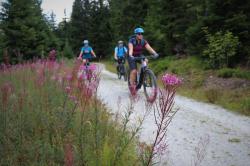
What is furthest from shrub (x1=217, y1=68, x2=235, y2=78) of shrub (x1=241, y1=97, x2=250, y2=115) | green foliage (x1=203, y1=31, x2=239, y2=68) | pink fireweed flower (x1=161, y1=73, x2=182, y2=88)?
pink fireweed flower (x1=161, y1=73, x2=182, y2=88)

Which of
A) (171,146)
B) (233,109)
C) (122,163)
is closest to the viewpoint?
(122,163)

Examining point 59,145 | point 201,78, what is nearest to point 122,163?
point 59,145

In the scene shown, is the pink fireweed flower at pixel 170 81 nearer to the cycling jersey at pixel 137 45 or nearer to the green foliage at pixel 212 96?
the cycling jersey at pixel 137 45

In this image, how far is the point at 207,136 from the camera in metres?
5.73

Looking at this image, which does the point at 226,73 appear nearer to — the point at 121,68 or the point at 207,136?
the point at 121,68

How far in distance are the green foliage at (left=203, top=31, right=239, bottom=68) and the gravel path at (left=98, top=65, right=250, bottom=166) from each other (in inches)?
230

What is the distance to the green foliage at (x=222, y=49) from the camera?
13617mm

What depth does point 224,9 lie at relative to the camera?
562 inches

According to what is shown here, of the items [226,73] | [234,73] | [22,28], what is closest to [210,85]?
[226,73]

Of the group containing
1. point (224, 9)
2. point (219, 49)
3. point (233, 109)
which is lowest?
point (233, 109)

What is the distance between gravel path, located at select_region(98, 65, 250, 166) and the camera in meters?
4.68

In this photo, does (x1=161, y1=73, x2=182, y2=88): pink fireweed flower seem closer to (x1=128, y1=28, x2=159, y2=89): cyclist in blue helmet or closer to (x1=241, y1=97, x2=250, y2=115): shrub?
(x1=241, y1=97, x2=250, y2=115): shrub

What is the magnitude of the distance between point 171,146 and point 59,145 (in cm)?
203

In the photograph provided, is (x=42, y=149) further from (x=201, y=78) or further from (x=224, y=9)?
(x=224, y=9)
